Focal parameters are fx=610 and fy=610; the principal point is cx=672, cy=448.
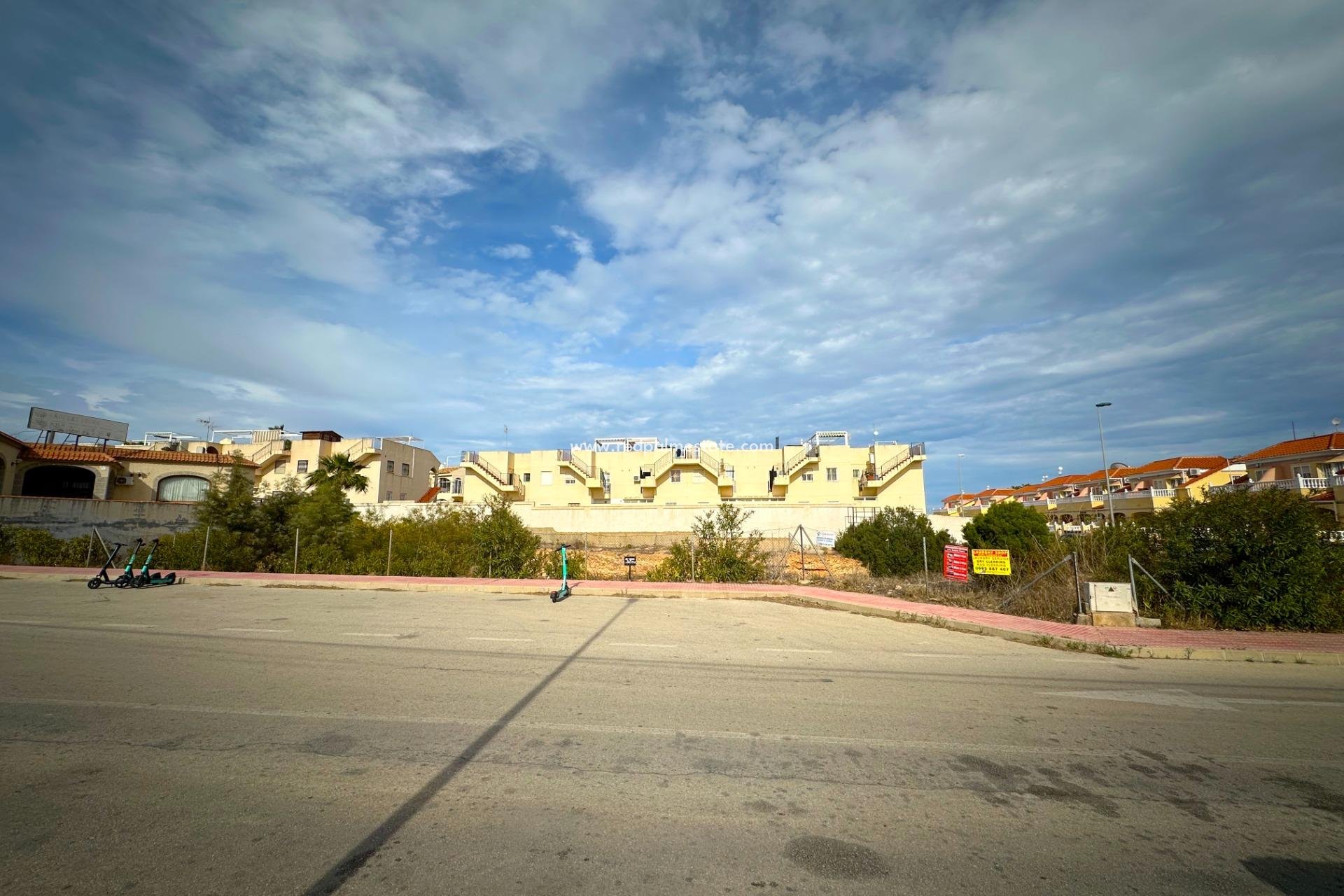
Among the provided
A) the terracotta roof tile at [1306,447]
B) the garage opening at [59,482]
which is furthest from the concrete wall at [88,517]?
the terracotta roof tile at [1306,447]

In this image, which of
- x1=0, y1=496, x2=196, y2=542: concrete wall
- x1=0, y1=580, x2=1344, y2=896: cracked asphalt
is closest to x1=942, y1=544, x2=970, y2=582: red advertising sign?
x1=0, y1=580, x2=1344, y2=896: cracked asphalt

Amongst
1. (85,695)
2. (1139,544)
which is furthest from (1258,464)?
(85,695)

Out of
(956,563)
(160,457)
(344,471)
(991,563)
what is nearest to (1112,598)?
(991,563)

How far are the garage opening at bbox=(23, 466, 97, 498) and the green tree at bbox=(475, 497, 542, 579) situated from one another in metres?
39.6

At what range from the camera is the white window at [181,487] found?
4344 cm

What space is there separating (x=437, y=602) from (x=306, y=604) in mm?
2758

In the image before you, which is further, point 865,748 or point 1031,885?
point 865,748

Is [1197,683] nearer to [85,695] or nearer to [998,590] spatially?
[998,590]

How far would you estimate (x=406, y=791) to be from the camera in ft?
13.9

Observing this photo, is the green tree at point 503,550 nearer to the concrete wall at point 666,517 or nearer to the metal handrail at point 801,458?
the concrete wall at point 666,517

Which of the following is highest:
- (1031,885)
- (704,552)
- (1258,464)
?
(1258,464)

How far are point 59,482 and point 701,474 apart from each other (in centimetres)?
4650

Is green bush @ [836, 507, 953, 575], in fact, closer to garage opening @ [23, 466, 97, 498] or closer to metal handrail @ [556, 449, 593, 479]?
metal handrail @ [556, 449, 593, 479]

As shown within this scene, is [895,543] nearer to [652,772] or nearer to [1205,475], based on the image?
[652,772]
